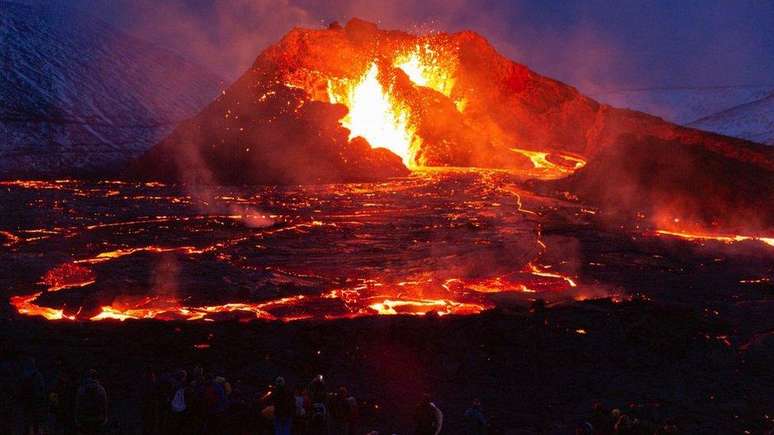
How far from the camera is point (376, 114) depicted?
265 feet

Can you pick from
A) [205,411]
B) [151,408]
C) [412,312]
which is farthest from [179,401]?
[412,312]

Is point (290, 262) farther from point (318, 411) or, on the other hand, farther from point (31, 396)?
point (318, 411)

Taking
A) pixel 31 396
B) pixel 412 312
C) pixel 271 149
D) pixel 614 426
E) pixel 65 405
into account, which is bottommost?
pixel 412 312

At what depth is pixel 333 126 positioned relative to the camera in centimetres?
6962

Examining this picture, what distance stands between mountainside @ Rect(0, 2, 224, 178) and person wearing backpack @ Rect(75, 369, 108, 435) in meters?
77.1

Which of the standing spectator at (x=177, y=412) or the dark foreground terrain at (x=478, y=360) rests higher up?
A: the standing spectator at (x=177, y=412)

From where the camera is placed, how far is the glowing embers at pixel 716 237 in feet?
118

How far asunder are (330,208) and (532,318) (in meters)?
26.4

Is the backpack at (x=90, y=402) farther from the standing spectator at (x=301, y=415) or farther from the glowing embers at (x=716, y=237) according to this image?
the glowing embers at (x=716, y=237)

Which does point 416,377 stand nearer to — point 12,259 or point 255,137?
point 12,259

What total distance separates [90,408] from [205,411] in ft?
5.68

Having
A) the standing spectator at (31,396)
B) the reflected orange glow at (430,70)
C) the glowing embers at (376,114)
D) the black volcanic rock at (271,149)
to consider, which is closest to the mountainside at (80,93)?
the black volcanic rock at (271,149)

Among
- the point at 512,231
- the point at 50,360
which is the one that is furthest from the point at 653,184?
the point at 50,360

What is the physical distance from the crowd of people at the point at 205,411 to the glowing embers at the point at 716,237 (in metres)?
28.9
